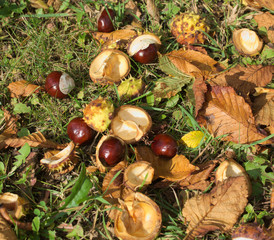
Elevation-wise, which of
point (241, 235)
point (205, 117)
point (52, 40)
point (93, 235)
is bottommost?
point (93, 235)

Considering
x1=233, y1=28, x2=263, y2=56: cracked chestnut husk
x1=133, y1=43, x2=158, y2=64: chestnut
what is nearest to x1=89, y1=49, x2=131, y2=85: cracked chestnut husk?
x1=133, y1=43, x2=158, y2=64: chestnut

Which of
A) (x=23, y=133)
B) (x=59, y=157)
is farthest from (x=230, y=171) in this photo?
(x=23, y=133)

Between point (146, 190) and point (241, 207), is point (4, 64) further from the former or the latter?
point (241, 207)

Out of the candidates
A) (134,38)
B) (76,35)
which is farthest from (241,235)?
(76,35)

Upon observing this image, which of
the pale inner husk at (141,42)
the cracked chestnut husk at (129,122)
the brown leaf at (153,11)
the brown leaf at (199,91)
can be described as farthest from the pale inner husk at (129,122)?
the brown leaf at (153,11)

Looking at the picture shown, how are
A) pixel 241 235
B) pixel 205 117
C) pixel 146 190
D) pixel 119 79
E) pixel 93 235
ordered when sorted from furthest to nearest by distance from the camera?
pixel 119 79 → pixel 205 117 → pixel 146 190 → pixel 93 235 → pixel 241 235

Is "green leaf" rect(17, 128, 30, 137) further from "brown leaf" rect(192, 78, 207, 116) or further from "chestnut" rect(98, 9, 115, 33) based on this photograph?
"brown leaf" rect(192, 78, 207, 116)

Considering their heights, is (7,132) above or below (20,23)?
below
